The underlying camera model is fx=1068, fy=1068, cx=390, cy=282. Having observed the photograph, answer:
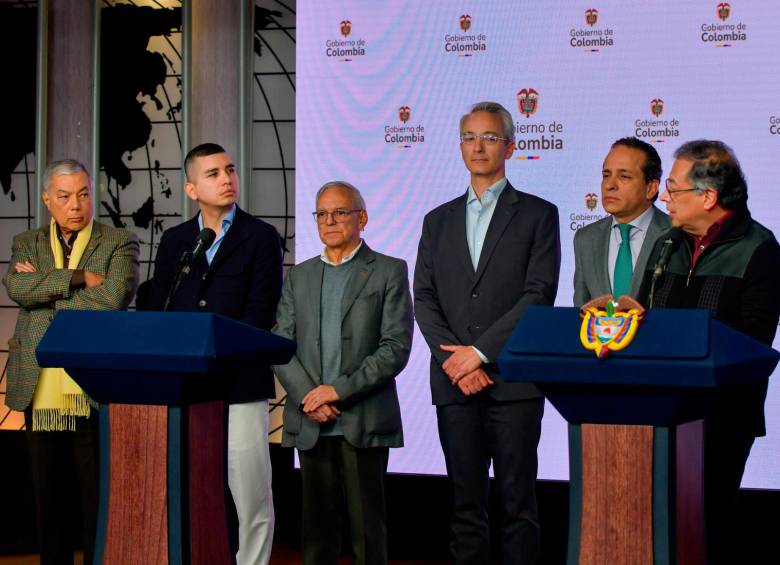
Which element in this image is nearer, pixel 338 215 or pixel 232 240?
pixel 338 215

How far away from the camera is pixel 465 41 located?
16.5ft

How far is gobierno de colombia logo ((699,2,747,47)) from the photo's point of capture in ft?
15.5

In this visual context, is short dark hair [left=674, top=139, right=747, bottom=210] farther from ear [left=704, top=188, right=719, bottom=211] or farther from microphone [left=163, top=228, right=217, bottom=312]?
microphone [left=163, top=228, right=217, bottom=312]

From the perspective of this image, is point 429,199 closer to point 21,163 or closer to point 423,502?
point 423,502

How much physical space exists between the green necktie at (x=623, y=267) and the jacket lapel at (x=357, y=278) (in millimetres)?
867

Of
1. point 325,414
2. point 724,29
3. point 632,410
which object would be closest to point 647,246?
point 325,414

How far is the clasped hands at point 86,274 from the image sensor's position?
4.12 m

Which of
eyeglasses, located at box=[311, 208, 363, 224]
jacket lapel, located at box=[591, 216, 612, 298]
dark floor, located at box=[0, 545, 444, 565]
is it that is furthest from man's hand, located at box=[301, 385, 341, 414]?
dark floor, located at box=[0, 545, 444, 565]

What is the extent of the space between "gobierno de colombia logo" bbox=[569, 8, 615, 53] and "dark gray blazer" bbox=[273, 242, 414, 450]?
1.66 metres

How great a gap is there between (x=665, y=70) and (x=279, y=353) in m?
2.66

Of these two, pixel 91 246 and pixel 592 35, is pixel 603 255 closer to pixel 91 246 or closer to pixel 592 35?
pixel 592 35

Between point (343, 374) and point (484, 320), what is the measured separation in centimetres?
53

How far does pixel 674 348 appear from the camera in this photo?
90.2 inches

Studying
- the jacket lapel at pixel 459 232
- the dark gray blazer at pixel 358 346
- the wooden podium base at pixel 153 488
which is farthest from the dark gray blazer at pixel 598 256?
the wooden podium base at pixel 153 488
